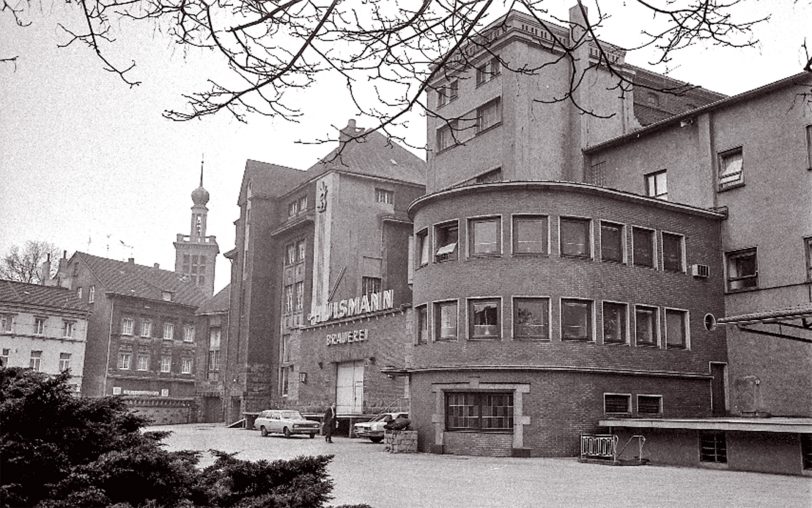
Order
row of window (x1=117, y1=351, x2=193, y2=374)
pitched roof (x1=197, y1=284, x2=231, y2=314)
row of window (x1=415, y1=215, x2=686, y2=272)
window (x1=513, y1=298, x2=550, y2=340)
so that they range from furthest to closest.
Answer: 1. row of window (x1=117, y1=351, x2=193, y2=374)
2. pitched roof (x1=197, y1=284, x2=231, y2=314)
3. row of window (x1=415, y1=215, x2=686, y2=272)
4. window (x1=513, y1=298, x2=550, y2=340)

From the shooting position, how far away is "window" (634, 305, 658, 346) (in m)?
30.4

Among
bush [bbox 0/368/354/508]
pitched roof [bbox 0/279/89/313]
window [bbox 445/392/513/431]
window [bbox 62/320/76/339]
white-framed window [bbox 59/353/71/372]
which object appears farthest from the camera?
window [bbox 62/320/76/339]

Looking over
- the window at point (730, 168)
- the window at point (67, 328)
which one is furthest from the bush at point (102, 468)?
the window at point (67, 328)

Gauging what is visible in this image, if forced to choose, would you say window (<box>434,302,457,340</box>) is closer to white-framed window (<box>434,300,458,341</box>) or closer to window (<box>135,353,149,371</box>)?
white-framed window (<box>434,300,458,341</box>)

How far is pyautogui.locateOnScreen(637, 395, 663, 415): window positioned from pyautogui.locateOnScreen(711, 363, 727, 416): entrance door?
113 inches

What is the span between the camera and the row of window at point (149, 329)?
7600 centimetres

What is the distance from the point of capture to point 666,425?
971 inches

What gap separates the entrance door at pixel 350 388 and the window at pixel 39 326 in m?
35.4

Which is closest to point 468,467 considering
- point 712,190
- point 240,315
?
point 712,190

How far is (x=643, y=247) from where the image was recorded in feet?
103

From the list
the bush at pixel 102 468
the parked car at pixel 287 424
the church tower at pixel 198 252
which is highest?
the church tower at pixel 198 252

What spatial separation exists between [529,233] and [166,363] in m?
57.4

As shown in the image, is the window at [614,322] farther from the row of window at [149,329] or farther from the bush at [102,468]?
the row of window at [149,329]

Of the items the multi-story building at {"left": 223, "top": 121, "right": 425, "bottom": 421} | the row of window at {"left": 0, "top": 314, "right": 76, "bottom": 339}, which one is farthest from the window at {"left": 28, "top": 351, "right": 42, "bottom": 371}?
the multi-story building at {"left": 223, "top": 121, "right": 425, "bottom": 421}
